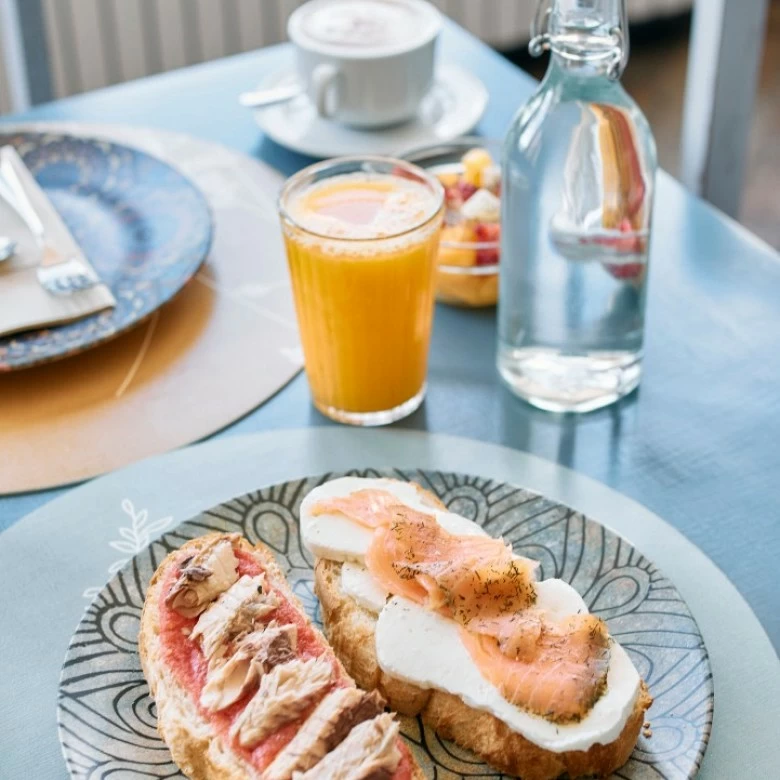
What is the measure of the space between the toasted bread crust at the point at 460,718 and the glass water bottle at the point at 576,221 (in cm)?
40

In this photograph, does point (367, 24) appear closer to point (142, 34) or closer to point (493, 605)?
point (493, 605)

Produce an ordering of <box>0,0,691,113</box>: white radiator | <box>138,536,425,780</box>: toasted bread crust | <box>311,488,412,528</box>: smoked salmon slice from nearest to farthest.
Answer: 1. <box>138,536,425,780</box>: toasted bread crust
2. <box>311,488,412,528</box>: smoked salmon slice
3. <box>0,0,691,113</box>: white radiator

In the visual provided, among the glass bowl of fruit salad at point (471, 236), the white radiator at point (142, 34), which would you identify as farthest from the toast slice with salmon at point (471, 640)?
the white radiator at point (142, 34)

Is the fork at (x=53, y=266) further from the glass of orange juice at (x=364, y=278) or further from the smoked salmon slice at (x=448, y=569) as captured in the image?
the smoked salmon slice at (x=448, y=569)

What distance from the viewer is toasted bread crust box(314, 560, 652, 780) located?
80cm

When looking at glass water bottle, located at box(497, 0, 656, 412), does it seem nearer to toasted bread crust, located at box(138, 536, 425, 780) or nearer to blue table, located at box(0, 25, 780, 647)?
blue table, located at box(0, 25, 780, 647)

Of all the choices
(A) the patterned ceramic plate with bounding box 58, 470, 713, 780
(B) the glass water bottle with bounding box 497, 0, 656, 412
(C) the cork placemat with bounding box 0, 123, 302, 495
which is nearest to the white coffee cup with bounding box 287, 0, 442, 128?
(C) the cork placemat with bounding box 0, 123, 302, 495

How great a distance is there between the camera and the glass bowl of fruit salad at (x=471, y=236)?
1328 mm

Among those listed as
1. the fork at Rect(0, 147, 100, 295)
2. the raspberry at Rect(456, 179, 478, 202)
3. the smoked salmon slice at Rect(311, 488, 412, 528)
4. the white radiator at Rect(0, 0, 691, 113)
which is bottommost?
the white radiator at Rect(0, 0, 691, 113)

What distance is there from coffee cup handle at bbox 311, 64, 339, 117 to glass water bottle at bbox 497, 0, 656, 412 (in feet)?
1.61

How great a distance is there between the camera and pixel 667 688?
87 centimetres

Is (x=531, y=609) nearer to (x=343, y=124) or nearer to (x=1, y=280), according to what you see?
(x=1, y=280)

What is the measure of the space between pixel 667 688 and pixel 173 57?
9.79 feet

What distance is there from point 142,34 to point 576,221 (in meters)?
2.52
